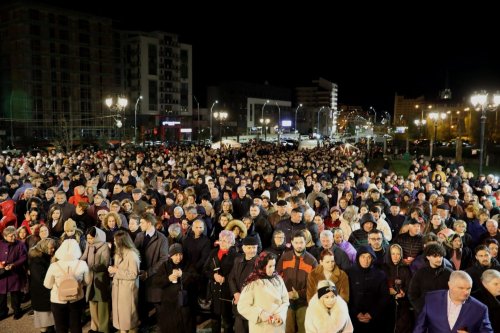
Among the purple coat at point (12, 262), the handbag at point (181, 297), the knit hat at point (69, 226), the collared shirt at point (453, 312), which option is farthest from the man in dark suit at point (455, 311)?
the purple coat at point (12, 262)

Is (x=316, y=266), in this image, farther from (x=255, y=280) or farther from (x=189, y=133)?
(x=189, y=133)

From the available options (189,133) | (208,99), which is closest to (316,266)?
(189,133)

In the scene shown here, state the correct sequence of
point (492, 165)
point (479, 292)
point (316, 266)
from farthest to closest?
point (492, 165) → point (316, 266) → point (479, 292)

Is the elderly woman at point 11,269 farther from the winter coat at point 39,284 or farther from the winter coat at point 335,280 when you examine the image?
the winter coat at point 335,280

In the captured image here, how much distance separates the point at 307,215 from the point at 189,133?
78.7 meters

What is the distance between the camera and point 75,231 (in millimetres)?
6918

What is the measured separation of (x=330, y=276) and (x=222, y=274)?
4.89 ft

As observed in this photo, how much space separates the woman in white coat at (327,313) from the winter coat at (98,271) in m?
3.38

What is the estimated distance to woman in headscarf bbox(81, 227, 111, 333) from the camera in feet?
21.4

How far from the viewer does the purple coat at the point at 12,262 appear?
7285 mm

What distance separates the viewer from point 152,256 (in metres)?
6.94

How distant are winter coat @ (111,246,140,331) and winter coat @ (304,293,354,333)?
2.85 metres

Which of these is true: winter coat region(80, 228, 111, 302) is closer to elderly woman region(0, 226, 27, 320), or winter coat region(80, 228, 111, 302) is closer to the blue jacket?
elderly woman region(0, 226, 27, 320)

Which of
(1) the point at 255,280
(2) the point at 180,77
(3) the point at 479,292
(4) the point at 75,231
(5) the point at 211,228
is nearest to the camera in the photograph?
(1) the point at 255,280
